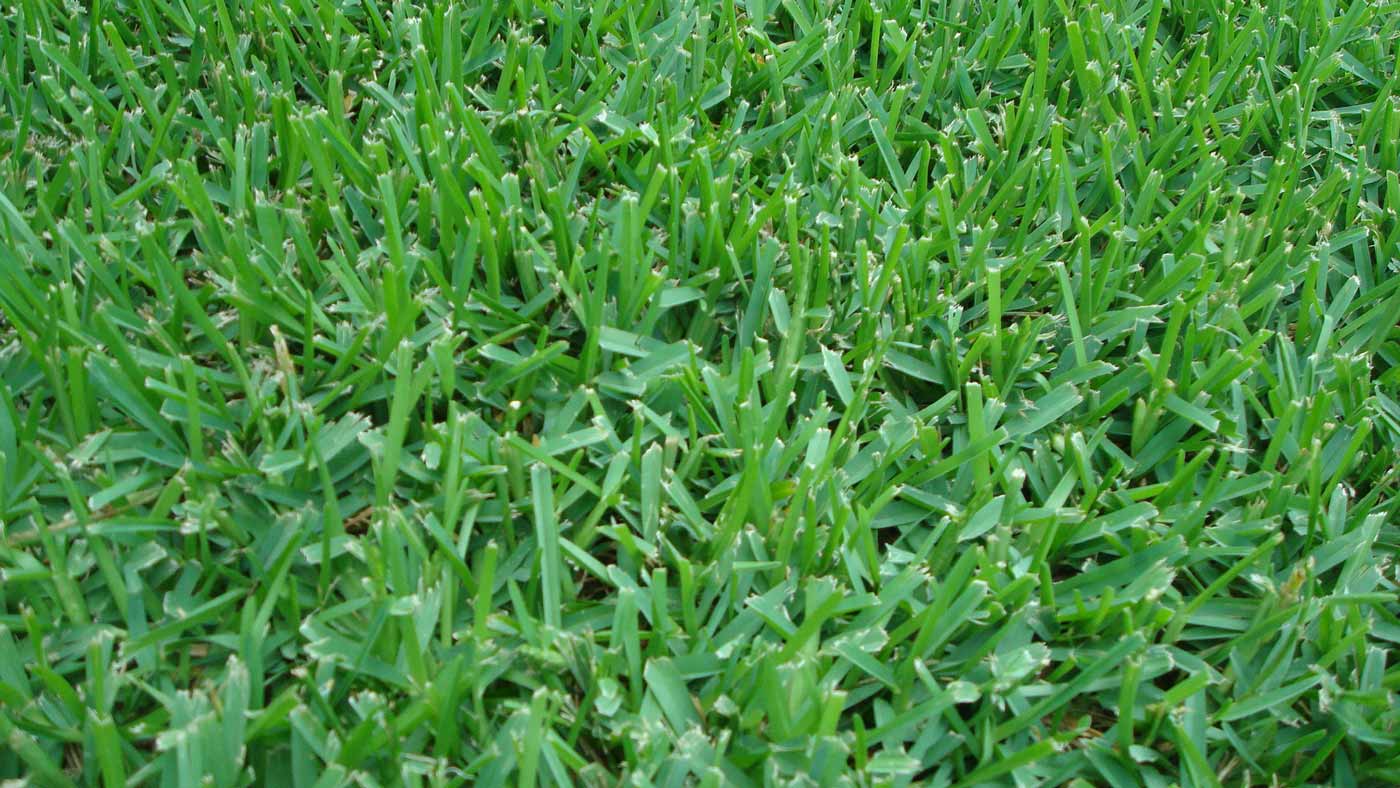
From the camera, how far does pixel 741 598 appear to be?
1.50 metres

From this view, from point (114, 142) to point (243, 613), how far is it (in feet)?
2.99

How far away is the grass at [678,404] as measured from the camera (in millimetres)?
1388

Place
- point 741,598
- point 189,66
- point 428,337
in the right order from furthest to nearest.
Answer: point 189,66, point 428,337, point 741,598

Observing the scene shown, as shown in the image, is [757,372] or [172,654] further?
[757,372]

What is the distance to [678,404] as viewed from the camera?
1683mm

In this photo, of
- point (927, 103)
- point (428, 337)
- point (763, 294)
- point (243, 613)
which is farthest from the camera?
point (927, 103)

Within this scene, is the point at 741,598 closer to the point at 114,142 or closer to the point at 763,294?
the point at 763,294

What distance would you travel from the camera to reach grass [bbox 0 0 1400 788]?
1.39 metres

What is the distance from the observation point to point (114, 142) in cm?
191

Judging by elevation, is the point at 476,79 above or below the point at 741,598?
above

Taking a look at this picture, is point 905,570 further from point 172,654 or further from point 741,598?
point 172,654

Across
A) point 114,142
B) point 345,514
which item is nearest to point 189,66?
point 114,142

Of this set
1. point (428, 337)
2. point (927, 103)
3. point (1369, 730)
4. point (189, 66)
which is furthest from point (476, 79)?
point (1369, 730)

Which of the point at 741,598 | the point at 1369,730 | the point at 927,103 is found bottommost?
the point at 1369,730
